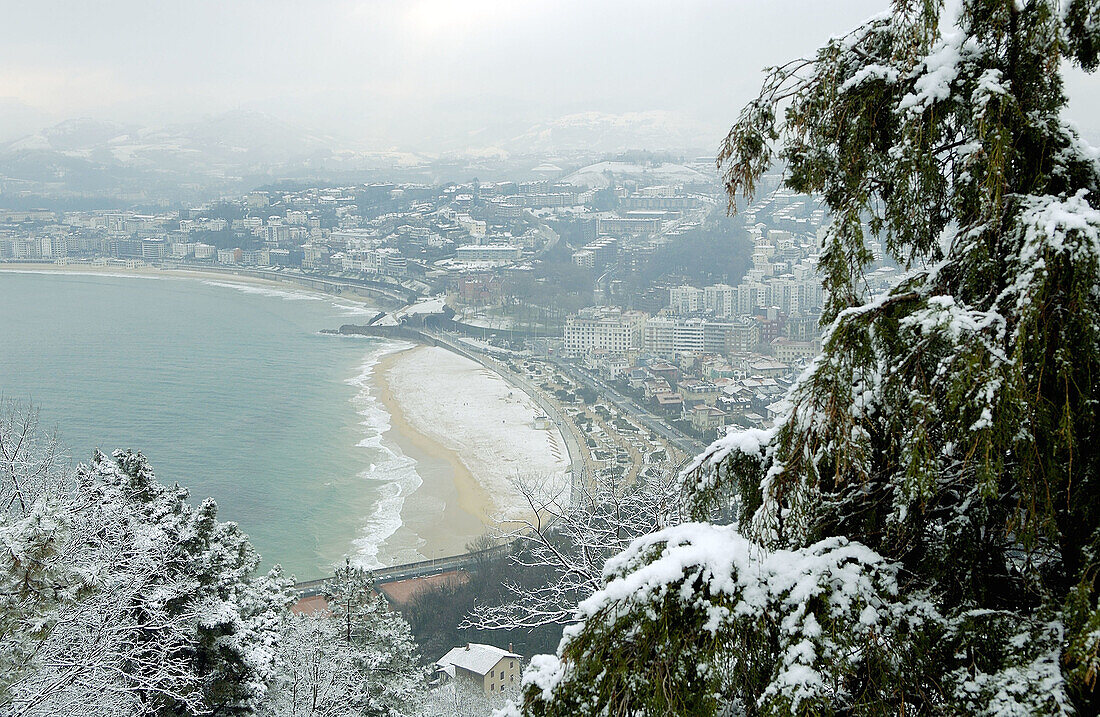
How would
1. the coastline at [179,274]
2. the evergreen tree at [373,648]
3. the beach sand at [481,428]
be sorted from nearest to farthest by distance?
the evergreen tree at [373,648] → the beach sand at [481,428] → the coastline at [179,274]

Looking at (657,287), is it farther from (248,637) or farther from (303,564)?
(248,637)

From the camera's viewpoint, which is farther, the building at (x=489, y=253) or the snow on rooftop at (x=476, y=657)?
the building at (x=489, y=253)

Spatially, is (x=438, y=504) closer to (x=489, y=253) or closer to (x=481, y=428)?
(x=481, y=428)

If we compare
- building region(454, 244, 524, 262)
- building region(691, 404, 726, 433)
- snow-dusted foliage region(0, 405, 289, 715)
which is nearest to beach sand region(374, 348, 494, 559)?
building region(691, 404, 726, 433)

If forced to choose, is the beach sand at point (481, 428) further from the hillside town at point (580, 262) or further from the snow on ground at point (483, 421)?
the hillside town at point (580, 262)

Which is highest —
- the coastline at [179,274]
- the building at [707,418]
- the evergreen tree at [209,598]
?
the evergreen tree at [209,598]

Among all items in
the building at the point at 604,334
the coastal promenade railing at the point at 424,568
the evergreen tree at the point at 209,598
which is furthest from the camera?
the building at the point at 604,334

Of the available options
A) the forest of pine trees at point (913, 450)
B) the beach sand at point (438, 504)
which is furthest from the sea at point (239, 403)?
the forest of pine trees at point (913, 450)

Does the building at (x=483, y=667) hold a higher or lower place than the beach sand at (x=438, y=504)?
lower
